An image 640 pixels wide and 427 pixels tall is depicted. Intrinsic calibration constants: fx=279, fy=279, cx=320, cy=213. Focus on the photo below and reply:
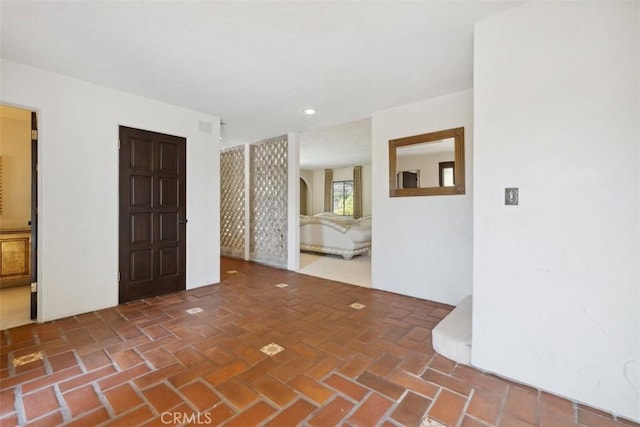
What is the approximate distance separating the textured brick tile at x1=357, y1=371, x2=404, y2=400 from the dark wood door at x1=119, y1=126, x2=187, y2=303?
2.62 metres

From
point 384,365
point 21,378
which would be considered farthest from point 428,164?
point 21,378

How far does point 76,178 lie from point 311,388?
280 centimetres

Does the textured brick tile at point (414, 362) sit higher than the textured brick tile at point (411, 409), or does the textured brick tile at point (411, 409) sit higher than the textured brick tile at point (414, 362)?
the textured brick tile at point (414, 362)

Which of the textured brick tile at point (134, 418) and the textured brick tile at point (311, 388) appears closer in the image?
the textured brick tile at point (134, 418)

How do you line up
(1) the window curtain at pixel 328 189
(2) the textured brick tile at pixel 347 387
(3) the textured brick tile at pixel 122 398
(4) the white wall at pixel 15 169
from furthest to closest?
(1) the window curtain at pixel 328 189 → (4) the white wall at pixel 15 169 → (2) the textured brick tile at pixel 347 387 → (3) the textured brick tile at pixel 122 398

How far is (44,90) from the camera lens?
2432mm

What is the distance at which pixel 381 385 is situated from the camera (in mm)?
1600

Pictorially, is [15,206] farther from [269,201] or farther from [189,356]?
[189,356]

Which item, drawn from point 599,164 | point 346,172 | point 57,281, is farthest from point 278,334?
point 346,172

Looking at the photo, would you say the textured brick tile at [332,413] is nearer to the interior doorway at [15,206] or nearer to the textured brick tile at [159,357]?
the textured brick tile at [159,357]

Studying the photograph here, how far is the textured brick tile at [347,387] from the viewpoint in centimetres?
152

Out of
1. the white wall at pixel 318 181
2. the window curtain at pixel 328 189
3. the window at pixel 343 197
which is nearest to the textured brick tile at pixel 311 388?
the window at pixel 343 197

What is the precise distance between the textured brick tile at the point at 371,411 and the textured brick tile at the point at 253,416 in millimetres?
401

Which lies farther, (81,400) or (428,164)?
(428,164)
